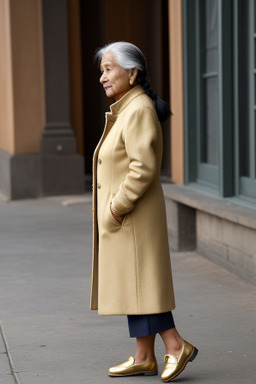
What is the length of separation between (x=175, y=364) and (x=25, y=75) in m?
10.0

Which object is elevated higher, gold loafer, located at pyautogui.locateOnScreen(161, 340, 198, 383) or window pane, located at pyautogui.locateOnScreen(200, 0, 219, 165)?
window pane, located at pyautogui.locateOnScreen(200, 0, 219, 165)

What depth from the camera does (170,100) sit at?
1001 centimetres

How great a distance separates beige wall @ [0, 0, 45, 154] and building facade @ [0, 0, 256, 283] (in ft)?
0.05

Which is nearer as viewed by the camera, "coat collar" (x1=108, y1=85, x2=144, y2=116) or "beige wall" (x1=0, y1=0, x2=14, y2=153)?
"coat collar" (x1=108, y1=85, x2=144, y2=116)

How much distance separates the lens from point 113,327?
5.84 metres

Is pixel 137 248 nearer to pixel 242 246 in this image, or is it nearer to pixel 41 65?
pixel 242 246

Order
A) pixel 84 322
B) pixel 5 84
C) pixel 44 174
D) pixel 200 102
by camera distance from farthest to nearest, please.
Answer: pixel 5 84 < pixel 44 174 < pixel 200 102 < pixel 84 322

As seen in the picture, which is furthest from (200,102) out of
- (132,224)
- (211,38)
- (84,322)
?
(132,224)

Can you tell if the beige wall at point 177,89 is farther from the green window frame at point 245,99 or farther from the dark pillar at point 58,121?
the dark pillar at point 58,121

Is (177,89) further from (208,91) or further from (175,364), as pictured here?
(175,364)

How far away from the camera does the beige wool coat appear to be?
4.47 meters

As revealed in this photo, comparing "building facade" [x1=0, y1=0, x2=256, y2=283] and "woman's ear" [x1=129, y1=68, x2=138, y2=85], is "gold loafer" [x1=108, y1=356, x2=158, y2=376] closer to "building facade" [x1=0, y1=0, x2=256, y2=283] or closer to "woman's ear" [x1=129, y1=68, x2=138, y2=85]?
"woman's ear" [x1=129, y1=68, x2=138, y2=85]

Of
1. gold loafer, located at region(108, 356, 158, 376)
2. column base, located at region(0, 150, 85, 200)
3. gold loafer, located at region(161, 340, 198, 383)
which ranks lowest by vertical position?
column base, located at region(0, 150, 85, 200)

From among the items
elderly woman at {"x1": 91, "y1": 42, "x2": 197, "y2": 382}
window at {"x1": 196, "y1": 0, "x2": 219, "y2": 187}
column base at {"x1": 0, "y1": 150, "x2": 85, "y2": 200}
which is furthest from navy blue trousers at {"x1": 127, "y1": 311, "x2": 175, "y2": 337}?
column base at {"x1": 0, "y1": 150, "x2": 85, "y2": 200}
